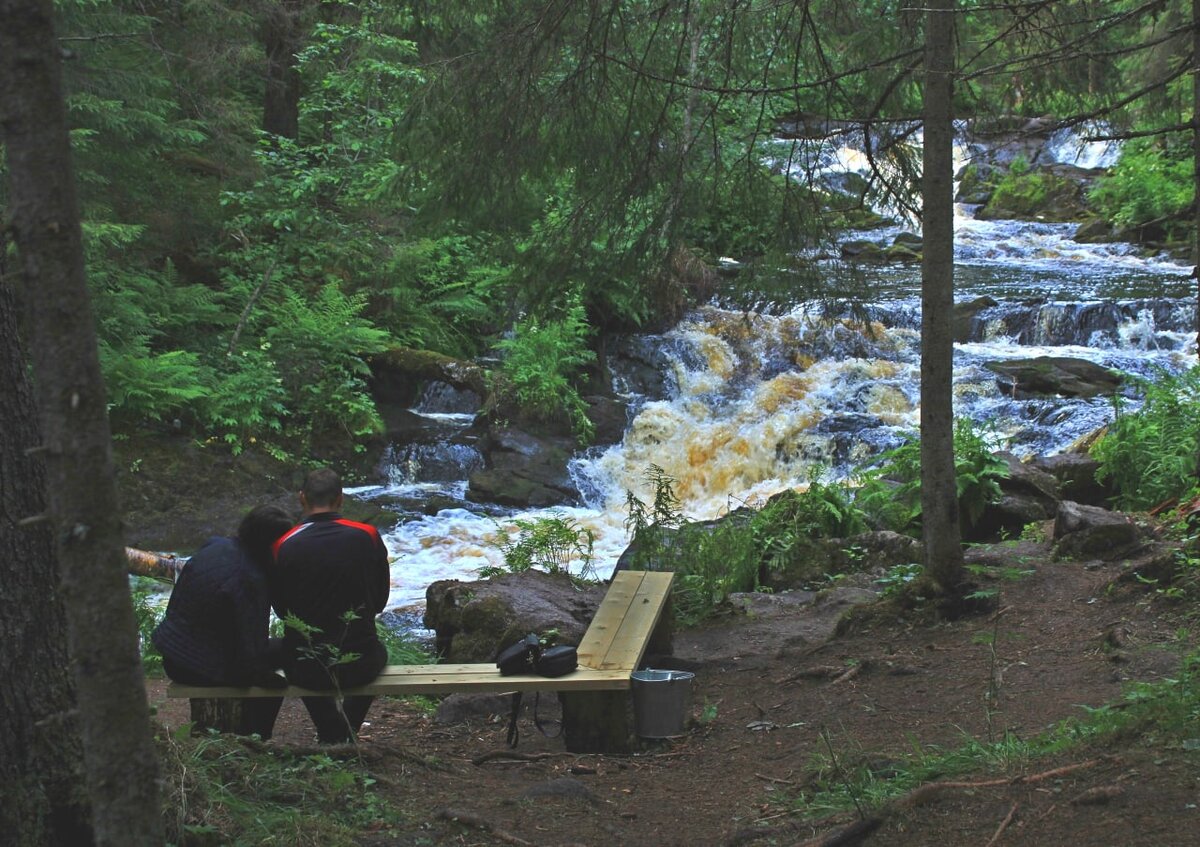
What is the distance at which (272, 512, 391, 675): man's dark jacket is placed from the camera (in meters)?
4.75

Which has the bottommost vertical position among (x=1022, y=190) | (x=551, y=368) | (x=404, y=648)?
(x=404, y=648)

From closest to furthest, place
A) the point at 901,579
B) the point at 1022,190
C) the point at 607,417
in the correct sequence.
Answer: the point at 901,579, the point at 607,417, the point at 1022,190

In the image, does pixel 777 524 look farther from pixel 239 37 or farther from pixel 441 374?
pixel 239 37

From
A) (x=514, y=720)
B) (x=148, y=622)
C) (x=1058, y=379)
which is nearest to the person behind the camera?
(x=514, y=720)

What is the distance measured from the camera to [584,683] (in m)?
5.14

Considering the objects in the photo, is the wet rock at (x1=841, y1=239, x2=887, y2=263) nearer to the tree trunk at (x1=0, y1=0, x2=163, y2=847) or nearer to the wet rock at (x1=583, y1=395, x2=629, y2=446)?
the wet rock at (x1=583, y1=395, x2=629, y2=446)

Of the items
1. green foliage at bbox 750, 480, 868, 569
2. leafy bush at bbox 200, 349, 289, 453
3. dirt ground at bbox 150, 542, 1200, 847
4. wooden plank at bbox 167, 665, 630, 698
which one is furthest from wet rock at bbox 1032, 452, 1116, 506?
leafy bush at bbox 200, 349, 289, 453

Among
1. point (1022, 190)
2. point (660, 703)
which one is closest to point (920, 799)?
point (660, 703)

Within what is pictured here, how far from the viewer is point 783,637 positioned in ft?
24.1

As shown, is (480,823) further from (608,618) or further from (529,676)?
(608,618)

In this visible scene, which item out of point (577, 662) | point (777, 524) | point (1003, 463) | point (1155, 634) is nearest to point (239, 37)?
point (777, 524)

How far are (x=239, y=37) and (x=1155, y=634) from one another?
14.4 m

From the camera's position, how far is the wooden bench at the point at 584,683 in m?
4.89

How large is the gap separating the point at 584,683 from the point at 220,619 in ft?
5.51
